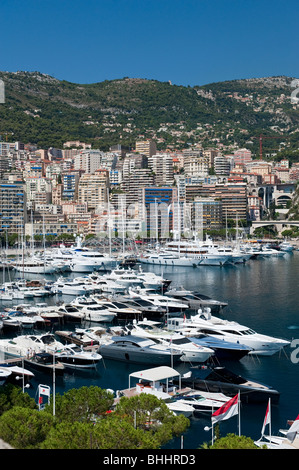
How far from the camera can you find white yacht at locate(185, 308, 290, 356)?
1711 cm

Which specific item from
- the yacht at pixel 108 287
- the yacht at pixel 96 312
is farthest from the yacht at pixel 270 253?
the yacht at pixel 96 312

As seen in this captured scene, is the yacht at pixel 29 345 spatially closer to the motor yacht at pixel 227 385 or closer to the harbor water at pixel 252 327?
the harbor water at pixel 252 327

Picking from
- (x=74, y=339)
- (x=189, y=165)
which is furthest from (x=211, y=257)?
(x=189, y=165)

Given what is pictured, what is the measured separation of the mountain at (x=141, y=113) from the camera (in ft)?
396

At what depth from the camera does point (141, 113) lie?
5600 inches

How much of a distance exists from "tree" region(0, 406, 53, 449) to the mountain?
10196 centimetres


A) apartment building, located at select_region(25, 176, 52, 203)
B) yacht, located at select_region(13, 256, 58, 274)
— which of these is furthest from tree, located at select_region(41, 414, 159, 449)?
apartment building, located at select_region(25, 176, 52, 203)

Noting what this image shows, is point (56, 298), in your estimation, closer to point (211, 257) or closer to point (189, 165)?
point (211, 257)

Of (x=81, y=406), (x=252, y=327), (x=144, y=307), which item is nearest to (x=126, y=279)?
(x=144, y=307)

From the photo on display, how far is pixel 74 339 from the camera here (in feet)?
59.3

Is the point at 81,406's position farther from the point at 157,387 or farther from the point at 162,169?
the point at 162,169

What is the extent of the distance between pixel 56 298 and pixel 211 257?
2095 centimetres

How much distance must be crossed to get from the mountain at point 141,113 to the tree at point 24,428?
334 feet

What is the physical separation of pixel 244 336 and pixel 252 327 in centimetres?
360
